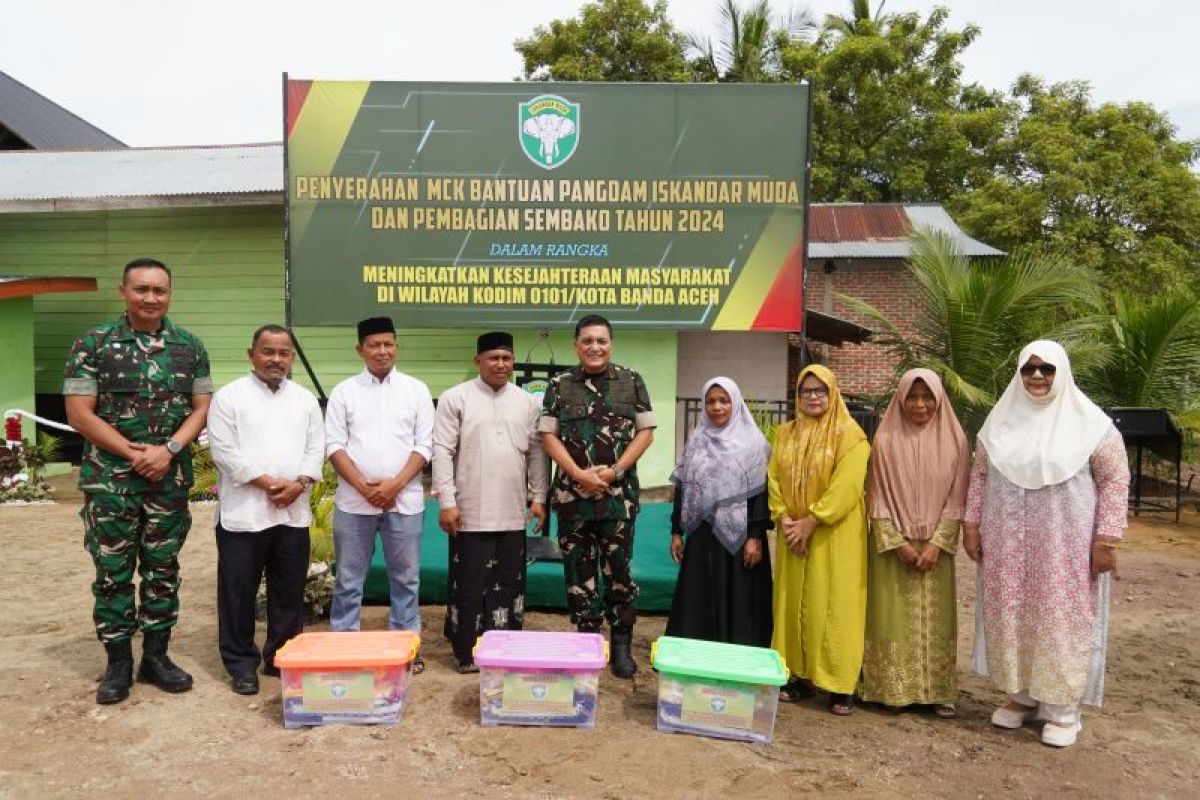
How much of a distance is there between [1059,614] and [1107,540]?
0.32m

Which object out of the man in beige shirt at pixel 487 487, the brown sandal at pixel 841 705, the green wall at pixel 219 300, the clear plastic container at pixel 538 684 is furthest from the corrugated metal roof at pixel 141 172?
the brown sandal at pixel 841 705

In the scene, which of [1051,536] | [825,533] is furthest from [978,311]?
[825,533]

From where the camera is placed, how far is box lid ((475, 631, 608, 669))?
3.12 metres

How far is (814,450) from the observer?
11.3 ft

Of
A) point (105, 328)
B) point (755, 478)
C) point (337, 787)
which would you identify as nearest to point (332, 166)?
point (105, 328)

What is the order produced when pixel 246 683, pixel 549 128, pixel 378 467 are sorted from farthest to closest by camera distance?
pixel 549 128 → pixel 378 467 → pixel 246 683

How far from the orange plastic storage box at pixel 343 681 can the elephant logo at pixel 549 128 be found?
5.08 m

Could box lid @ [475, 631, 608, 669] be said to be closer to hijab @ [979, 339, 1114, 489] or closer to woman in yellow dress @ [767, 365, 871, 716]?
woman in yellow dress @ [767, 365, 871, 716]

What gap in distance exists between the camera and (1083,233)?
1473cm

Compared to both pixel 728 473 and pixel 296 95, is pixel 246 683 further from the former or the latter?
pixel 296 95

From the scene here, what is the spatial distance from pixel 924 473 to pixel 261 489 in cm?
256

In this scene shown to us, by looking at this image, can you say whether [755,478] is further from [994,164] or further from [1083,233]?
[994,164]

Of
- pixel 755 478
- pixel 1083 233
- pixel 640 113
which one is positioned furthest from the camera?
pixel 1083 233

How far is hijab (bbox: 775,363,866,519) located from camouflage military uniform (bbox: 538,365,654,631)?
1.99 feet
